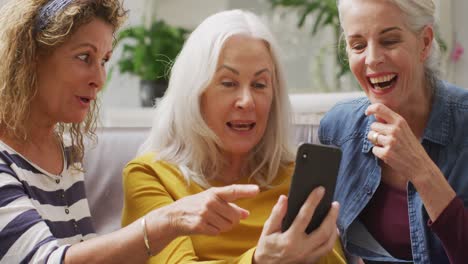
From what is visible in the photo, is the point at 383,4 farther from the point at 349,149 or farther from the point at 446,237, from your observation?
the point at 446,237

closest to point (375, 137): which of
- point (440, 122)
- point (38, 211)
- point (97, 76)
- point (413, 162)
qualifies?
point (413, 162)

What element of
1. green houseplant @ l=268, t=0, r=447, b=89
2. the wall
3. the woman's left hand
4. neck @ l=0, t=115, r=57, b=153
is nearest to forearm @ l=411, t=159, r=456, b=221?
the woman's left hand

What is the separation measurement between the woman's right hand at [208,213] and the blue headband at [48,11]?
1.75 feet

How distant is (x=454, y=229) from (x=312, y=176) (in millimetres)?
418

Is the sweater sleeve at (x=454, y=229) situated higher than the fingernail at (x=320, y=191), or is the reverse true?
the fingernail at (x=320, y=191)

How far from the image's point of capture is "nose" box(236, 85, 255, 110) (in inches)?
61.6

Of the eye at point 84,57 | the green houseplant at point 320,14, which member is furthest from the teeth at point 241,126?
the green houseplant at point 320,14

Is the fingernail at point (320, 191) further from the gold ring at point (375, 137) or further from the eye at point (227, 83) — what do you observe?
the eye at point (227, 83)

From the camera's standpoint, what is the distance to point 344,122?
176 centimetres

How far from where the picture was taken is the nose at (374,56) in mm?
1513

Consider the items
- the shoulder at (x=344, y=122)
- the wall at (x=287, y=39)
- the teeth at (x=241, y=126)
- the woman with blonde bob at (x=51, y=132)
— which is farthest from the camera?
the wall at (x=287, y=39)

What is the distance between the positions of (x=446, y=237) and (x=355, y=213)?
0.28 m

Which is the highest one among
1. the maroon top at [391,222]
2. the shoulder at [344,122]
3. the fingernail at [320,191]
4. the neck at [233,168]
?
the shoulder at [344,122]

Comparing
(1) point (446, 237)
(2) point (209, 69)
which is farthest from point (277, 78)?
(1) point (446, 237)
